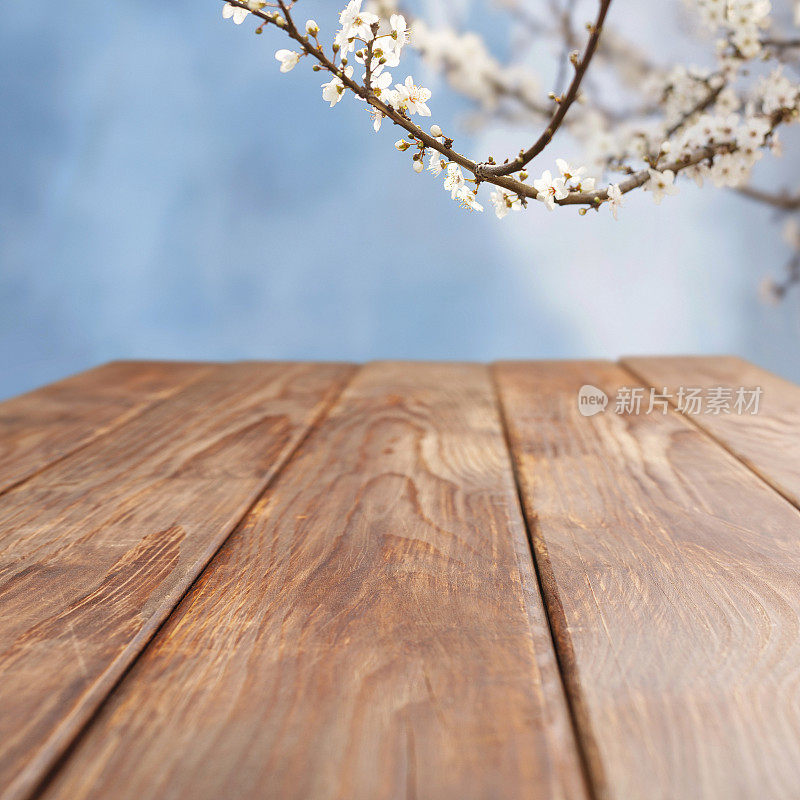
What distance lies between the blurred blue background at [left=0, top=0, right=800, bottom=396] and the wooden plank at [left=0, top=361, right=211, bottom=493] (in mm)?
1633

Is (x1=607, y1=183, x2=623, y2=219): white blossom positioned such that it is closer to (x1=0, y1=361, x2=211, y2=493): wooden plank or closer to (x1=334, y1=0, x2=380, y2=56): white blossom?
(x1=334, y1=0, x2=380, y2=56): white blossom

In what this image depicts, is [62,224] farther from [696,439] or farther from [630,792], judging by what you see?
[630,792]

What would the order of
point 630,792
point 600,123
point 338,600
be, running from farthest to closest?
point 600,123 → point 338,600 → point 630,792

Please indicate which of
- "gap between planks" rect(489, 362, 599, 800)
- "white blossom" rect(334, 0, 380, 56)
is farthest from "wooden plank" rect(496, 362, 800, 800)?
"white blossom" rect(334, 0, 380, 56)

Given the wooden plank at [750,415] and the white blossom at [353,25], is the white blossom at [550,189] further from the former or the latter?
the wooden plank at [750,415]

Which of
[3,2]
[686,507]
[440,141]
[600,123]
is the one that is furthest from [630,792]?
[3,2]

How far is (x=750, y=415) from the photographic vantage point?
0.93 m

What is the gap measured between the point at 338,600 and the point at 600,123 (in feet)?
7.55

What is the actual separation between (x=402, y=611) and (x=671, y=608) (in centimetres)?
15

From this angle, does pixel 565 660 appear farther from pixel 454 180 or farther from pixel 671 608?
pixel 454 180

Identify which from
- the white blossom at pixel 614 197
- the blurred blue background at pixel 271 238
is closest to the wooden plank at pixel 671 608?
the white blossom at pixel 614 197

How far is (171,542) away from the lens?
22.6 inches

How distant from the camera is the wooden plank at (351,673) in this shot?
0.33m

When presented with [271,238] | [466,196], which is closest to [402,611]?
[466,196]
